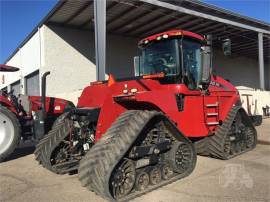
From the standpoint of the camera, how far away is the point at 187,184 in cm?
518

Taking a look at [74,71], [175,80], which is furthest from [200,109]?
[74,71]

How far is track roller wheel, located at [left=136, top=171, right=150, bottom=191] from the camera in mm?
4785

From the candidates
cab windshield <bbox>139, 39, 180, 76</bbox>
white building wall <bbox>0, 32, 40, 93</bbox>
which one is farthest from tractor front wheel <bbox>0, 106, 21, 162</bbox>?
white building wall <bbox>0, 32, 40, 93</bbox>

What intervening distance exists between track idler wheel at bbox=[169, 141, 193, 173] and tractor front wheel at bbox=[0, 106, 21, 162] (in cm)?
352

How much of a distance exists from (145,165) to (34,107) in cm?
407

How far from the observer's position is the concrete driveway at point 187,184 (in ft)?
15.3

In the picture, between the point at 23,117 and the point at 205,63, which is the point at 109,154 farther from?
the point at 23,117

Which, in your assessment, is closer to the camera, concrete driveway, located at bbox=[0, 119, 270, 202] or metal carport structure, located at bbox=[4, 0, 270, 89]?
concrete driveway, located at bbox=[0, 119, 270, 202]

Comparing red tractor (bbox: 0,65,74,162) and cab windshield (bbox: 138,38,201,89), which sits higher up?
cab windshield (bbox: 138,38,201,89)

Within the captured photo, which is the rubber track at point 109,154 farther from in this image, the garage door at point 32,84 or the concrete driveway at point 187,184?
the garage door at point 32,84

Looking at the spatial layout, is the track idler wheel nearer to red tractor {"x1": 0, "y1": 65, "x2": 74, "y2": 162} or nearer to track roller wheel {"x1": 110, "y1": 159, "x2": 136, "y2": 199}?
track roller wheel {"x1": 110, "y1": 159, "x2": 136, "y2": 199}

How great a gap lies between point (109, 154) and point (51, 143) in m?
1.91

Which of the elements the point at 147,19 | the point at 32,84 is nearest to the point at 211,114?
the point at 147,19

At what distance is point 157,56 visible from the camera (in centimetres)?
652
